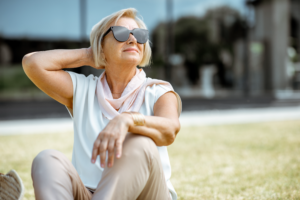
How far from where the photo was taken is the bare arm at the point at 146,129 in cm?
139

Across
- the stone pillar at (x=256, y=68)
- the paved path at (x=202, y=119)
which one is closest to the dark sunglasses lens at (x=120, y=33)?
the paved path at (x=202, y=119)

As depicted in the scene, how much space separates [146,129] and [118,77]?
62cm

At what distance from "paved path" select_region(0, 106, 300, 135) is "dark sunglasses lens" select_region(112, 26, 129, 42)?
475 centimetres

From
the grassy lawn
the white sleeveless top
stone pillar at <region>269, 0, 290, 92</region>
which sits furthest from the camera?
stone pillar at <region>269, 0, 290, 92</region>

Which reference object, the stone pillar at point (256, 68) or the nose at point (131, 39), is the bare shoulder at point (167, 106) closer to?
the nose at point (131, 39)

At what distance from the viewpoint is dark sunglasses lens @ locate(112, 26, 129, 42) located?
6.12 ft

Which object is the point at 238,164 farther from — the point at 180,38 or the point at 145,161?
the point at 180,38

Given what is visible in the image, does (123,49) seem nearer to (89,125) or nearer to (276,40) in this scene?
(89,125)

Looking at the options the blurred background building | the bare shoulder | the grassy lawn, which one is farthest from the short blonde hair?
the blurred background building

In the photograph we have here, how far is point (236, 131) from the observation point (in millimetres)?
6199

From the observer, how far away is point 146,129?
150cm

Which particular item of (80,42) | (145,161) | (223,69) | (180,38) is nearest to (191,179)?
(145,161)

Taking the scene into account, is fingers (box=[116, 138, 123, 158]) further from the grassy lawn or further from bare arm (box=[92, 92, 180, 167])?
the grassy lawn

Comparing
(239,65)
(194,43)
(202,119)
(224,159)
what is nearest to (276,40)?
(239,65)
